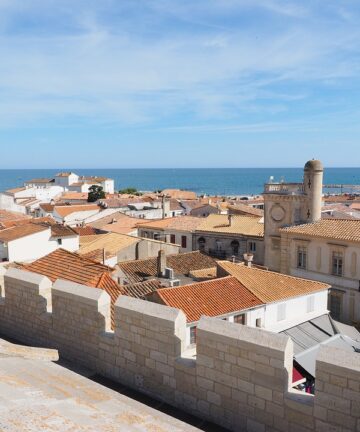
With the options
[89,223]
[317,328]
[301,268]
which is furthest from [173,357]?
[89,223]

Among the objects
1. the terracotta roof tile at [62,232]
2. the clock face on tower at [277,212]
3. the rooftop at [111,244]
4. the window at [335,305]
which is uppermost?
the clock face on tower at [277,212]

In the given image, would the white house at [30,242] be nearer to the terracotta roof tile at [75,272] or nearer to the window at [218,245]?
the window at [218,245]

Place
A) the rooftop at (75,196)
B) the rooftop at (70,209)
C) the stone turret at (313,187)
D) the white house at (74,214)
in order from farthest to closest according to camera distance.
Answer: the rooftop at (75,196) < the rooftop at (70,209) < the white house at (74,214) < the stone turret at (313,187)

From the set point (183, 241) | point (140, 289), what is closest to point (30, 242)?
point (183, 241)

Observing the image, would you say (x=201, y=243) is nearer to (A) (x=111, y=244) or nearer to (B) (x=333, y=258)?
(A) (x=111, y=244)

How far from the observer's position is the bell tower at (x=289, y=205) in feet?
126

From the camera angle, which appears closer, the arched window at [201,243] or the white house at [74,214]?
the arched window at [201,243]

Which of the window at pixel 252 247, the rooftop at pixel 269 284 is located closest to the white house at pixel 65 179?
the window at pixel 252 247

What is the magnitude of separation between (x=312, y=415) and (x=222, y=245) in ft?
136

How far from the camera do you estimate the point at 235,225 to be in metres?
47.8

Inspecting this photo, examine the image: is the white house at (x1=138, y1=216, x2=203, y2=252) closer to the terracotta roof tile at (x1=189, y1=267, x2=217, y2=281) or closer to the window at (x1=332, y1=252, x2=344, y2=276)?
the terracotta roof tile at (x1=189, y1=267, x2=217, y2=281)

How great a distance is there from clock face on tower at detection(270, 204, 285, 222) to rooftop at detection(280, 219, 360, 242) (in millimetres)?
3236

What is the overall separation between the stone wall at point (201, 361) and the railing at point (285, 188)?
3329 centimetres

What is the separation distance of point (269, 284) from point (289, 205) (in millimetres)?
14446
